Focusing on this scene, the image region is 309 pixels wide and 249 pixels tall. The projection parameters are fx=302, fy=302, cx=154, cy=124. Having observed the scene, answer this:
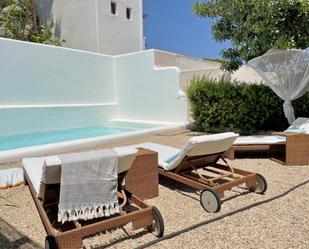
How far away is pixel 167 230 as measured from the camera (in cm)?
368

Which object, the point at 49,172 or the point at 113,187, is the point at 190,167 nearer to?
the point at 113,187

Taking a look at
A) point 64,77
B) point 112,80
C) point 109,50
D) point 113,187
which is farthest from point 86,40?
point 113,187

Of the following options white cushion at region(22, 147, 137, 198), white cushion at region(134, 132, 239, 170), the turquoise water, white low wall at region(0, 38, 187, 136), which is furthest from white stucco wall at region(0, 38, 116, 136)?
white cushion at region(134, 132, 239, 170)

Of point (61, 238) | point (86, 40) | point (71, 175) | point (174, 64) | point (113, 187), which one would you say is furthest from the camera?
point (86, 40)

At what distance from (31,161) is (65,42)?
1677 centimetres

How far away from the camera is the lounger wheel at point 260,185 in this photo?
4.83 metres

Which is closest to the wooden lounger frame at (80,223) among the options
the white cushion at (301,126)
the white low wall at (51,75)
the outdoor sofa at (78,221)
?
the outdoor sofa at (78,221)

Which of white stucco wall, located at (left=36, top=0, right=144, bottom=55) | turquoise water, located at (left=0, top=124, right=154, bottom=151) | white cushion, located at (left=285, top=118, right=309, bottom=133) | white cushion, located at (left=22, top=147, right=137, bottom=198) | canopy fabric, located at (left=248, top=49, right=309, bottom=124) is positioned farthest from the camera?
white stucco wall, located at (left=36, top=0, right=144, bottom=55)

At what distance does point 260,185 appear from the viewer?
4.88 meters

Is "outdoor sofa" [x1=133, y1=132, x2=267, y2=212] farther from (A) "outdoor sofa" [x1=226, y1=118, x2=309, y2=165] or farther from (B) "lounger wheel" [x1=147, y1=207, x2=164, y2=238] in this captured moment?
(A) "outdoor sofa" [x1=226, y1=118, x2=309, y2=165]

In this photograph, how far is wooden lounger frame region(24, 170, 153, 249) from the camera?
3.01m

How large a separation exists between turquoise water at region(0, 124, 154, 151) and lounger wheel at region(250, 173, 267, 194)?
28.4ft

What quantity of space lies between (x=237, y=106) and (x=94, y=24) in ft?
41.2

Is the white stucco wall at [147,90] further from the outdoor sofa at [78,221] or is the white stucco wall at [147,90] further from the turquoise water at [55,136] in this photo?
the outdoor sofa at [78,221]
